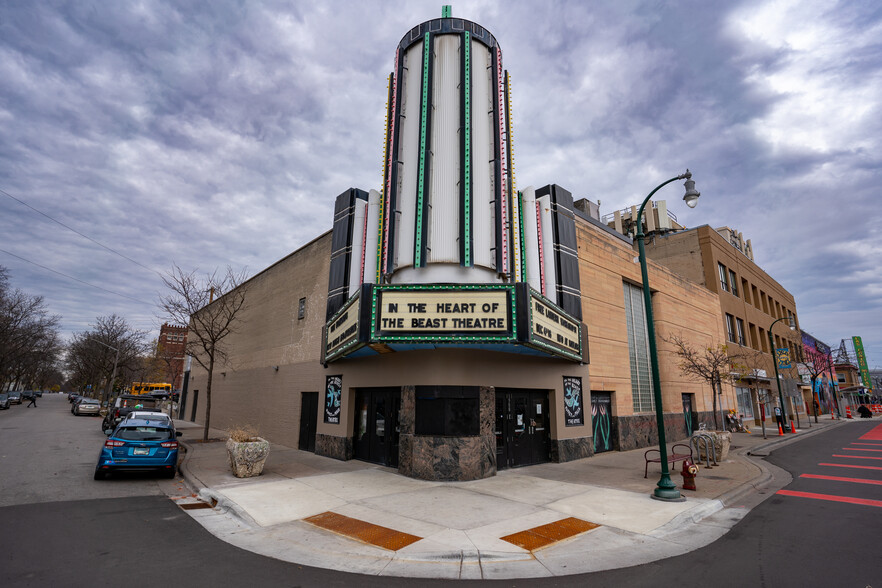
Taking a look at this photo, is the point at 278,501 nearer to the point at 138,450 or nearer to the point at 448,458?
the point at 448,458

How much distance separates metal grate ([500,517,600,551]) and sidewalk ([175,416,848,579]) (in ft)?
0.06

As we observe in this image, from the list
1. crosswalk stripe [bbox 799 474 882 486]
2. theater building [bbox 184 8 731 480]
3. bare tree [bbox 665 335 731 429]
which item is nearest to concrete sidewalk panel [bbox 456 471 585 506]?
theater building [bbox 184 8 731 480]

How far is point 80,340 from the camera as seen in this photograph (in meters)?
71.4

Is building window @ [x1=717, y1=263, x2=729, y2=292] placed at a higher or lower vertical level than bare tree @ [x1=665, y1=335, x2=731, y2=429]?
higher

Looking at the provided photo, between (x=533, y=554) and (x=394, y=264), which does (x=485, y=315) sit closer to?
(x=394, y=264)

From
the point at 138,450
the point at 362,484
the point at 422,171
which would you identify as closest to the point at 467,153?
the point at 422,171

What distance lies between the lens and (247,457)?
1205 cm

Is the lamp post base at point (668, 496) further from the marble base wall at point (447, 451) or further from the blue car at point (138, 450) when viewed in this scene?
the blue car at point (138, 450)

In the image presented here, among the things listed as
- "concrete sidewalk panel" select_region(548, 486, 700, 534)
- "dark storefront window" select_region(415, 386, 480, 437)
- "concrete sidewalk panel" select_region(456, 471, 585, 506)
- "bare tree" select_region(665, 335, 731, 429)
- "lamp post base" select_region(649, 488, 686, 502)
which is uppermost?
"bare tree" select_region(665, 335, 731, 429)

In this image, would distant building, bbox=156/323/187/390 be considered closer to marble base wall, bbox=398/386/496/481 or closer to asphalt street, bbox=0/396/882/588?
asphalt street, bbox=0/396/882/588

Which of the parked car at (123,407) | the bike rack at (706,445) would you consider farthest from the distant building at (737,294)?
the parked car at (123,407)

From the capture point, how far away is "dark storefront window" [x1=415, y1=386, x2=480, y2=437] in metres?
12.3

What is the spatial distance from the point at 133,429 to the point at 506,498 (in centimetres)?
1035

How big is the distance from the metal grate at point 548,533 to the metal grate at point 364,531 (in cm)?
167
